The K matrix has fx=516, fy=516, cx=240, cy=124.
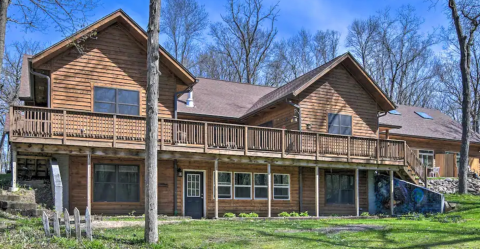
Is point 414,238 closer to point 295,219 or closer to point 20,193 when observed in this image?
point 295,219

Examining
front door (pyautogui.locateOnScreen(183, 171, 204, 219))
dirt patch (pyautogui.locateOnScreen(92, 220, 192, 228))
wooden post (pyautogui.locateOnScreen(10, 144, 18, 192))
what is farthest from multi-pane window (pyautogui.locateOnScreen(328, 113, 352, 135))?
wooden post (pyautogui.locateOnScreen(10, 144, 18, 192))

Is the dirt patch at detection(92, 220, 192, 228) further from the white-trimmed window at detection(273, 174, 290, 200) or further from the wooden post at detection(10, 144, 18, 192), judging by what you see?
the white-trimmed window at detection(273, 174, 290, 200)

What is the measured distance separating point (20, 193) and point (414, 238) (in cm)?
1219

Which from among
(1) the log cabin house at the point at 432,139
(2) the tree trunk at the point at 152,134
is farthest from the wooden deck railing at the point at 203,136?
(1) the log cabin house at the point at 432,139

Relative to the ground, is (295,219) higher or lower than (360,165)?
lower

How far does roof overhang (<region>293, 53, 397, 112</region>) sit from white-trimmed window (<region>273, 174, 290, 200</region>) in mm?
4658

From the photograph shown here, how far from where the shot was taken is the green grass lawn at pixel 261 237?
39.1 ft

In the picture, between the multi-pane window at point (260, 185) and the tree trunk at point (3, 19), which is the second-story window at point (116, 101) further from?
the multi-pane window at point (260, 185)

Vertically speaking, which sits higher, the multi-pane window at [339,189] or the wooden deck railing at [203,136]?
the wooden deck railing at [203,136]

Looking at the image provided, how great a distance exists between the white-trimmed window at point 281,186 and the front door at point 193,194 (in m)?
3.72

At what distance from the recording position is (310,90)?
961 inches

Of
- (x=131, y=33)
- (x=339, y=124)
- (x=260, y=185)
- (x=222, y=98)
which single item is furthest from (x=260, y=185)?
(x=131, y=33)

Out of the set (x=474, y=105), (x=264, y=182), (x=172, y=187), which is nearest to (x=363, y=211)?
(x=264, y=182)

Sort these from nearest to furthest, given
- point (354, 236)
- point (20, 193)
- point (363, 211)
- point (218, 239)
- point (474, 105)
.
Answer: point (218, 239)
point (354, 236)
point (20, 193)
point (363, 211)
point (474, 105)
